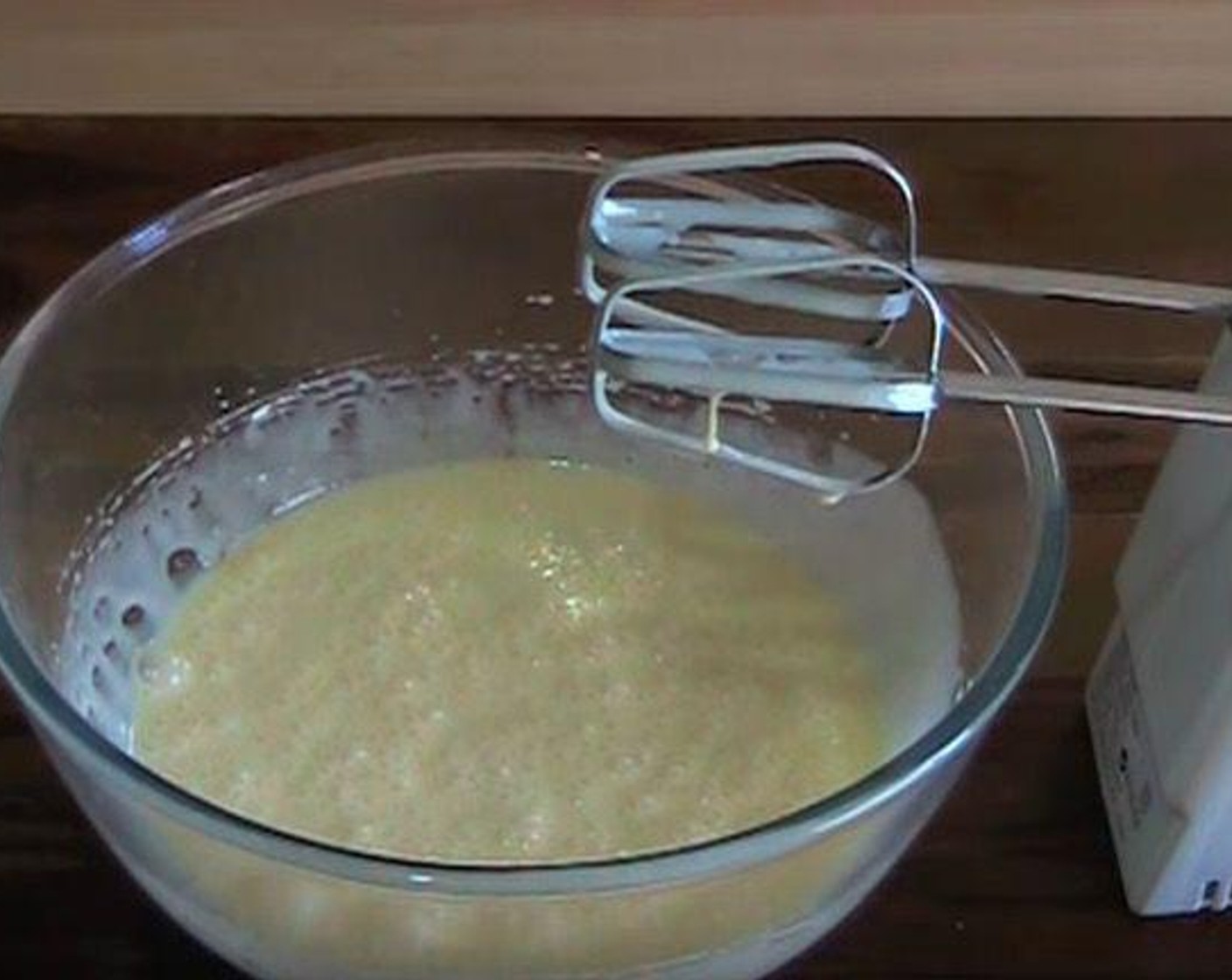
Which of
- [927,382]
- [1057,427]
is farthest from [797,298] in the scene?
[1057,427]

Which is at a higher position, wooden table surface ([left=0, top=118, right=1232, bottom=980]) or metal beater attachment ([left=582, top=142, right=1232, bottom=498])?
metal beater attachment ([left=582, top=142, right=1232, bottom=498])

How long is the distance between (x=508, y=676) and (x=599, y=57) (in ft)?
1.17

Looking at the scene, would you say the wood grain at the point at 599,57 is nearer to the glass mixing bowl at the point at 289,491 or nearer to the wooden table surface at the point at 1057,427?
the wooden table surface at the point at 1057,427

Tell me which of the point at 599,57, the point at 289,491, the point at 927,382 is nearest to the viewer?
the point at 927,382

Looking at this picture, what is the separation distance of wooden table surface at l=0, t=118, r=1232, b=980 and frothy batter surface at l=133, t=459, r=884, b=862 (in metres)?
0.05

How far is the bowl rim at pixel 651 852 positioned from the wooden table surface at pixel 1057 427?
0.24ft

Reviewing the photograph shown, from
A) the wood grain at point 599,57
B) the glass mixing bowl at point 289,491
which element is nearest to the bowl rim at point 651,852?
the glass mixing bowl at point 289,491

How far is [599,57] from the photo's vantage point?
1019 millimetres

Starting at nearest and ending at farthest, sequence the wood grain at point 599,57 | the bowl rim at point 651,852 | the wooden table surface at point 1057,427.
A: the bowl rim at point 651,852 → the wooden table surface at point 1057,427 → the wood grain at point 599,57

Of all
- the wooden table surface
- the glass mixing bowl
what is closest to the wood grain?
the wooden table surface

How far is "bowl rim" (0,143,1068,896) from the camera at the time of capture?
0.60 meters

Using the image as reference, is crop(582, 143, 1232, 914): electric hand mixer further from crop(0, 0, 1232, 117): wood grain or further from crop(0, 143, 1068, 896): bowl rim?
crop(0, 0, 1232, 117): wood grain

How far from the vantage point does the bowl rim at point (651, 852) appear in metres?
0.60

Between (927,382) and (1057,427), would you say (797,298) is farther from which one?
(1057,427)
